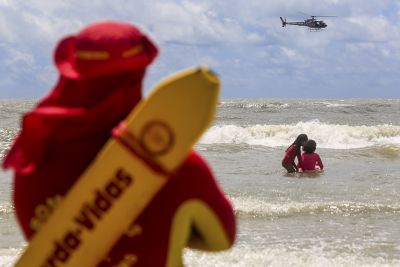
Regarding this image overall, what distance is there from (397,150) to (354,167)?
4.82 m

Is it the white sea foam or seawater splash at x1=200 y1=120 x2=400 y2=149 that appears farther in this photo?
seawater splash at x1=200 y1=120 x2=400 y2=149

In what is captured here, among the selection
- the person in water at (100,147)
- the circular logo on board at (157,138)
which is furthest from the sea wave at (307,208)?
the circular logo on board at (157,138)

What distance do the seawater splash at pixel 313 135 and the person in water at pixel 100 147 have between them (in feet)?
67.9

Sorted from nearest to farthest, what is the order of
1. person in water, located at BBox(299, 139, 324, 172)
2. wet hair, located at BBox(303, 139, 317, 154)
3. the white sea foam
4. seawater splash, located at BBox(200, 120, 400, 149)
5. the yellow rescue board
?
1. the yellow rescue board
2. the white sea foam
3. person in water, located at BBox(299, 139, 324, 172)
4. wet hair, located at BBox(303, 139, 317, 154)
5. seawater splash, located at BBox(200, 120, 400, 149)

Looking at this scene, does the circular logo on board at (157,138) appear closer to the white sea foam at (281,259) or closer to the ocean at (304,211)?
the ocean at (304,211)

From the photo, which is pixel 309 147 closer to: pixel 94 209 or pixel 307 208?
pixel 307 208

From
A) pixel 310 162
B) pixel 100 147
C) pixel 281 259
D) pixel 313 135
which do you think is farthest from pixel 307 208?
pixel 313 135

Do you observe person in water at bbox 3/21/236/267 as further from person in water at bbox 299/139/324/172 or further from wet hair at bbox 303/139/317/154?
wet hair at bbox 303/139/317/154

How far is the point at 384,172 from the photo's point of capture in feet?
45.0

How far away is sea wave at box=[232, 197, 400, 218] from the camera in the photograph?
880cm

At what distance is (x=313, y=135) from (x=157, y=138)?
2347 cm

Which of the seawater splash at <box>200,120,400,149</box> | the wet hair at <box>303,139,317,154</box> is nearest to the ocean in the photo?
the wet hair at <box>303,139,317,154</box>

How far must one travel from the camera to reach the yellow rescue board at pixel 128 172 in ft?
5.18

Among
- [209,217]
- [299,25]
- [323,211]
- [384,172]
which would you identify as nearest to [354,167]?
[384,172]
